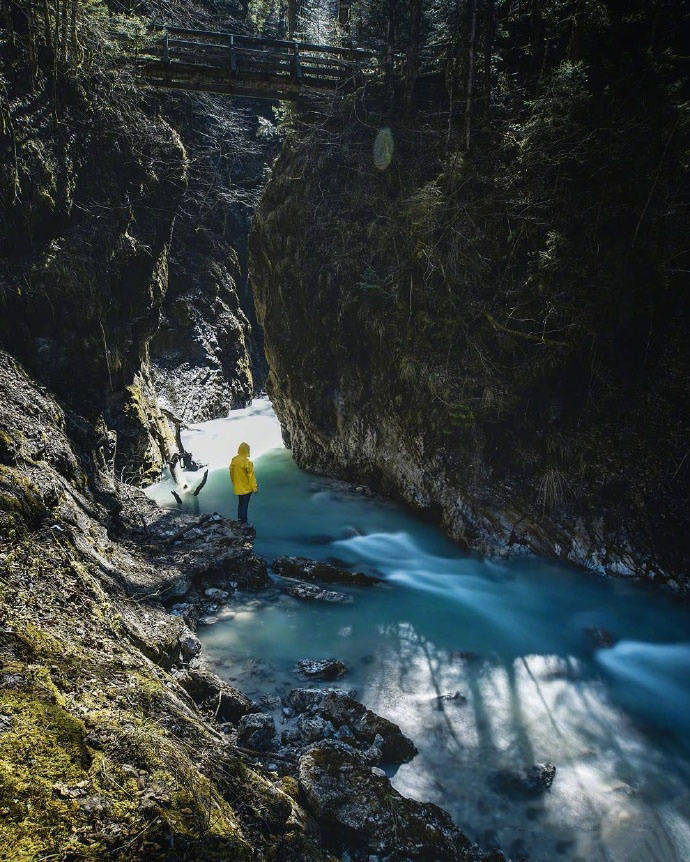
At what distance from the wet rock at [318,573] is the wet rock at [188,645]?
2.53 meters

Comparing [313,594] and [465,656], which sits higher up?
[313,594]

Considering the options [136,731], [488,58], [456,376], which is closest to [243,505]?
[456,376]

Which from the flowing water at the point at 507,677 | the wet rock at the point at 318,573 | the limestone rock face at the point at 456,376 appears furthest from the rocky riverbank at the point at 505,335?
the wet rock at the point at 318,573

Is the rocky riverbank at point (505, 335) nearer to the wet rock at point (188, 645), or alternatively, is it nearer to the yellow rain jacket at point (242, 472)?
the yellow rain jacket at point (242, 472)

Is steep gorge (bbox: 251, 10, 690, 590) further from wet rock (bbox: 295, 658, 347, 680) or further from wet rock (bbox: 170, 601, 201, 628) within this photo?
wet rock (bbox: 170, 601, 201, 628)

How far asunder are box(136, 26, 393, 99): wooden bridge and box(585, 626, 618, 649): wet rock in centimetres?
1262

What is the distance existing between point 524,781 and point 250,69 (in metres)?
15.7

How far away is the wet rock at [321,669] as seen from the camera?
5652 mm

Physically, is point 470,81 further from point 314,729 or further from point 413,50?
point 314,729

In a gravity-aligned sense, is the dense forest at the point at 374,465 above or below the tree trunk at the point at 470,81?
below

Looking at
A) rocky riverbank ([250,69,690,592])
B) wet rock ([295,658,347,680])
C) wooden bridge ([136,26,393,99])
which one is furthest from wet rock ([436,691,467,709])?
wooden bridge ([136,26,393,99])

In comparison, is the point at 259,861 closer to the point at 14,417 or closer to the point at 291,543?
the point at 14,417

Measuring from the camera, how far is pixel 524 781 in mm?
4691

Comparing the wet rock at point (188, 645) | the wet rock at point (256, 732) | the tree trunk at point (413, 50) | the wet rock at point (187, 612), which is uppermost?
the tree trunk at point (413, 50)
